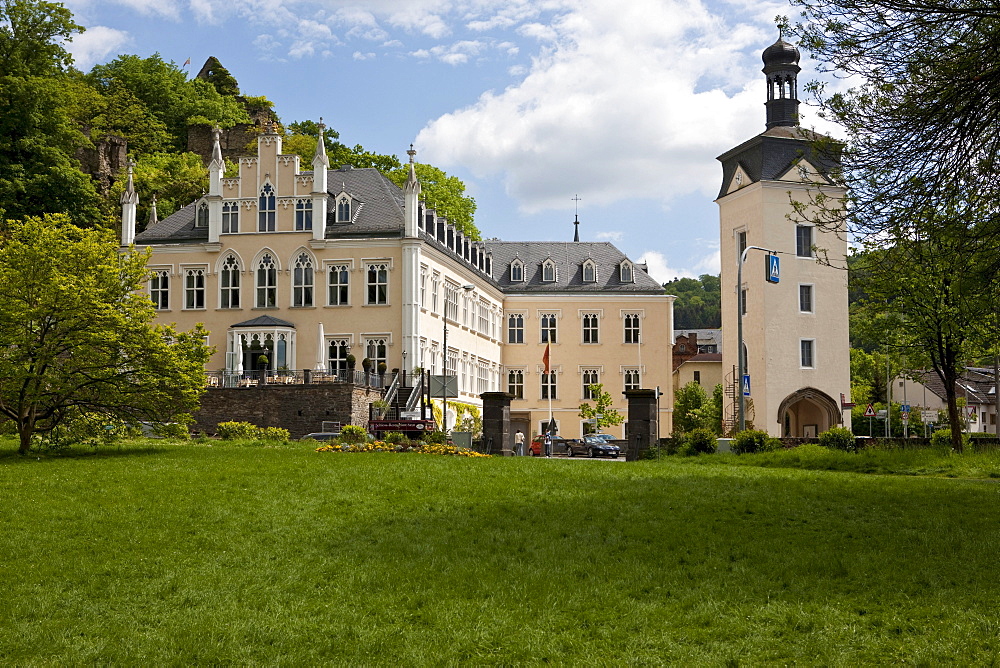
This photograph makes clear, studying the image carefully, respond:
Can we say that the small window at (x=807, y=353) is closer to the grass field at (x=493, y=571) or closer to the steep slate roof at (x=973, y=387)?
the grass field at (x=493, y=571)

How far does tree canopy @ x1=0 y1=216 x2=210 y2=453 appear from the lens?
25.1m

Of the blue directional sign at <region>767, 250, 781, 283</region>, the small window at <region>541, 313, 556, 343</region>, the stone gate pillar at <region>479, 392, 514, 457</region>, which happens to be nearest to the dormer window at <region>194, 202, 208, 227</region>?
the small window at <region>541, 313, 556, 343</region>

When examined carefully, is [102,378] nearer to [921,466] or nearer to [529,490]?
[529,490]

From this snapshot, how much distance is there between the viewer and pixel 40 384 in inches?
993

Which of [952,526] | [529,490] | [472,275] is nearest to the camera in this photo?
[952,526]

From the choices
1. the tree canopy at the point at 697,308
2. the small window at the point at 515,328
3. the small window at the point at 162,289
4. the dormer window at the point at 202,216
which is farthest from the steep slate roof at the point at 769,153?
the tree canopy at the point at 697,308

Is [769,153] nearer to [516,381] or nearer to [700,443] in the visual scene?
[516,381]

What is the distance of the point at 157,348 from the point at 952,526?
18.6m

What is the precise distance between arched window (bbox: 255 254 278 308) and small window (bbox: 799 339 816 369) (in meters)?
28.1

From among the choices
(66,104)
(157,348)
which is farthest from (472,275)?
(157,348)

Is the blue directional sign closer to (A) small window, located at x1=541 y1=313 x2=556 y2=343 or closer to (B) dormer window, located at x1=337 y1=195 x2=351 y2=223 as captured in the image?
(B) dormer window, located at x1=337 y1=195 x2=351 y2=223

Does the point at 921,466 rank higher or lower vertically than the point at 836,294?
lower

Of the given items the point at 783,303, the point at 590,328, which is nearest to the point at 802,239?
the point at 783,303

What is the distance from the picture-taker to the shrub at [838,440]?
105 ft
